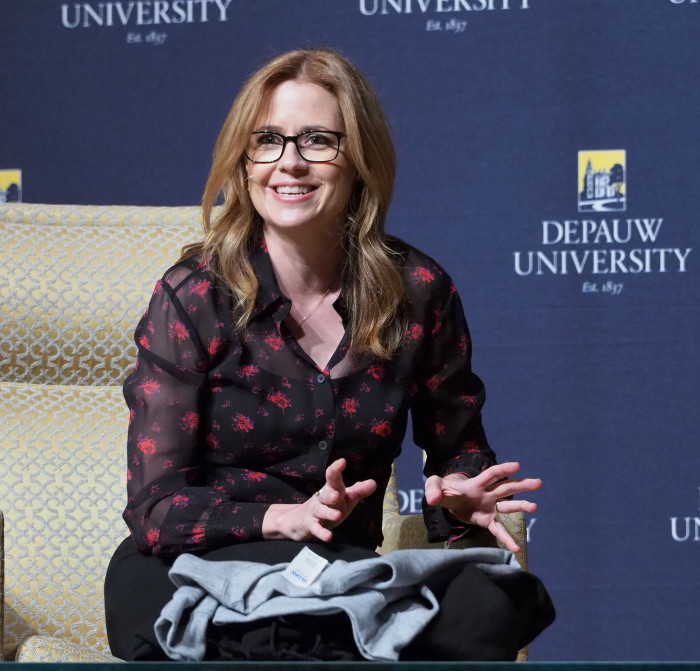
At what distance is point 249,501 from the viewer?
1.40m

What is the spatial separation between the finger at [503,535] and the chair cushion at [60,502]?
60cm

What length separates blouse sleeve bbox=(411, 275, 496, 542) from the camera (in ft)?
4.94

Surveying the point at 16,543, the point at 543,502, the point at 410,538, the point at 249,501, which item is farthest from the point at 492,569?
the point at 543,502

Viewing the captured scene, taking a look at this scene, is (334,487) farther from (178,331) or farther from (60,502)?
(60,502)

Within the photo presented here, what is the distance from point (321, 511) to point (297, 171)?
1.52ft

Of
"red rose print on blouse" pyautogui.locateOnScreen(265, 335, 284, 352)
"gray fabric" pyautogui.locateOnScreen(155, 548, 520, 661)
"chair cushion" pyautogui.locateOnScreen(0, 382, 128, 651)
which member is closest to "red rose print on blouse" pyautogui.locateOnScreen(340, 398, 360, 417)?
"red rose print on blouse" pyautogui.locateOnScreen(265, 335, 284, 352)

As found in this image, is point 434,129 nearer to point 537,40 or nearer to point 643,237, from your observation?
point 537,40

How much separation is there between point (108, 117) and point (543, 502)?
1.32 meters

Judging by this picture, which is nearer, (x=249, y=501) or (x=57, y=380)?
(x=249, y=501)

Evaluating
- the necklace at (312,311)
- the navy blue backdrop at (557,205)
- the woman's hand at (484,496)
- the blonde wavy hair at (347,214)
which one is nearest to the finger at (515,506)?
the woman's hand at (484,496)

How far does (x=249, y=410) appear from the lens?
4.52 feet

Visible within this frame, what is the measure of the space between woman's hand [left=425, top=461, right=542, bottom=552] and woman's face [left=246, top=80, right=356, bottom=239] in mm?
369

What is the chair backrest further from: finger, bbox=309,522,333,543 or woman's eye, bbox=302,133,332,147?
finger, bbox=309,522,333,543

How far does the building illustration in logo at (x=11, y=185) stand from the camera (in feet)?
8.56
